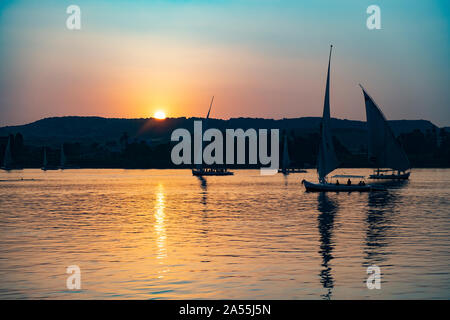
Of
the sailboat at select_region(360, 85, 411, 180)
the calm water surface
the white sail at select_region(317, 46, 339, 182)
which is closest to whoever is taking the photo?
the calm water surface

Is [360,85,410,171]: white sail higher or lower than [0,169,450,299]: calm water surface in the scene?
higher

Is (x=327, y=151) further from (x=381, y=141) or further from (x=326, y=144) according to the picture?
(x=381, y=141)

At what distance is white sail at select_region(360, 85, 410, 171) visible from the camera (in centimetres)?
12988

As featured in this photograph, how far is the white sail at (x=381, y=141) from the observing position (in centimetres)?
12988

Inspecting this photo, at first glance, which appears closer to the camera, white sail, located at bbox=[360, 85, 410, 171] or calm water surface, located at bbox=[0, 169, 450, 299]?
calm water surface, located at bbox=[0, 169, 450, 299]

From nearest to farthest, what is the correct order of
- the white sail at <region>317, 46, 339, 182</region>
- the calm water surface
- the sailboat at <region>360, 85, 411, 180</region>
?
the calm water surface
the white sail at <region>317, 46, 339, 182</region>
the sailboat at <region>360, 85, 411, 180</region>

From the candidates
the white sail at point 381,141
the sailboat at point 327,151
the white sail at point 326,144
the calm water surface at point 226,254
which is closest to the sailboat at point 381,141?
the white sail at point 381,141

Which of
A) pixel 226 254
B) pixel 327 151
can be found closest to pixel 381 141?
pixel 327 151

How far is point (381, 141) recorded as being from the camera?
135 meters

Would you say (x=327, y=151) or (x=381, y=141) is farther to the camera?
(x=381, y=141)

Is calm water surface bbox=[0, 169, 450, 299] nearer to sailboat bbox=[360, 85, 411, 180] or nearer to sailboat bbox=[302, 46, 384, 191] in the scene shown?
sailboat bbox=[302, 46, 384, 191]

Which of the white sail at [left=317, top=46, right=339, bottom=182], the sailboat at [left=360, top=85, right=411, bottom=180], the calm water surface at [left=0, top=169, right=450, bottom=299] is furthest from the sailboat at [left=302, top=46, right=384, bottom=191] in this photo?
the sailboat at [left=360, top=85, right=411, bottom=180]

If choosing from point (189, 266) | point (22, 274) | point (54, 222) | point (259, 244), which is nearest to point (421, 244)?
point (259, 244)
